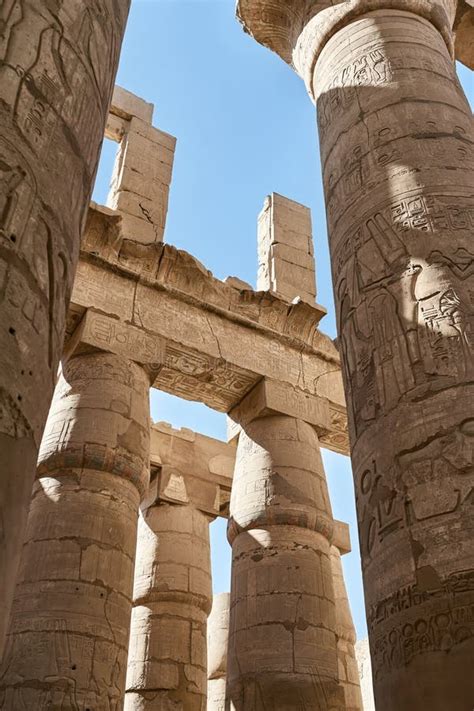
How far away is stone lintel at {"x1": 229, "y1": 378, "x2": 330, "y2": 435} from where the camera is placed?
8875 millimetres

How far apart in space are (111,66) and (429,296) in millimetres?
2106

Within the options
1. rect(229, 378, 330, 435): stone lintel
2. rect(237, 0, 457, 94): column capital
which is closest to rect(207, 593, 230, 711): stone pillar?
rect(229, 378, 330, 435): stone lintel

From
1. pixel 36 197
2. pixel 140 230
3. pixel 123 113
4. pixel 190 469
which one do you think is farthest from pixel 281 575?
pixel 123 113

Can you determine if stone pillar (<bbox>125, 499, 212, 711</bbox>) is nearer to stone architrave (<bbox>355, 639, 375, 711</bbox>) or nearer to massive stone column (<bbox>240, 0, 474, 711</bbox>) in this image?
stone architrave (<bbox>355, 639, 375, 711</bbox>)

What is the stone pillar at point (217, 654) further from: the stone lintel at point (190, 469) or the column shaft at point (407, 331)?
the column shaft at point (407, 331)

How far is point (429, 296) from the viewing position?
4035 mm

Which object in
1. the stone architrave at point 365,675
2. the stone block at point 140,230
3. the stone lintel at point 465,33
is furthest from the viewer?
the stone architrave at point 365,675

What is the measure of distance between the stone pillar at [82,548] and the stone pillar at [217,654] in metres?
5.53

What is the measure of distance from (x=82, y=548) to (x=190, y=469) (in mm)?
5027

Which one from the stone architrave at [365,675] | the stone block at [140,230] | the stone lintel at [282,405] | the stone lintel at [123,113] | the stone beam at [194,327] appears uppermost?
the stone lintel at [123,113]

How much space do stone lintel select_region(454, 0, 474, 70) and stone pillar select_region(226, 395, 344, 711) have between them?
15.6 feet

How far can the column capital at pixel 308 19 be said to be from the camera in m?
6.30

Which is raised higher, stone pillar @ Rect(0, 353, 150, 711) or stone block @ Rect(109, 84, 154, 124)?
stone block @ Rect(109, 84, 154, 124)

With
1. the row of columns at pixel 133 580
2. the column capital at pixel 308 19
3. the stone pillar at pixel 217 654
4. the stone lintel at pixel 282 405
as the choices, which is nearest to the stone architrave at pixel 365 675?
the stone pillar at pixel 217 654
